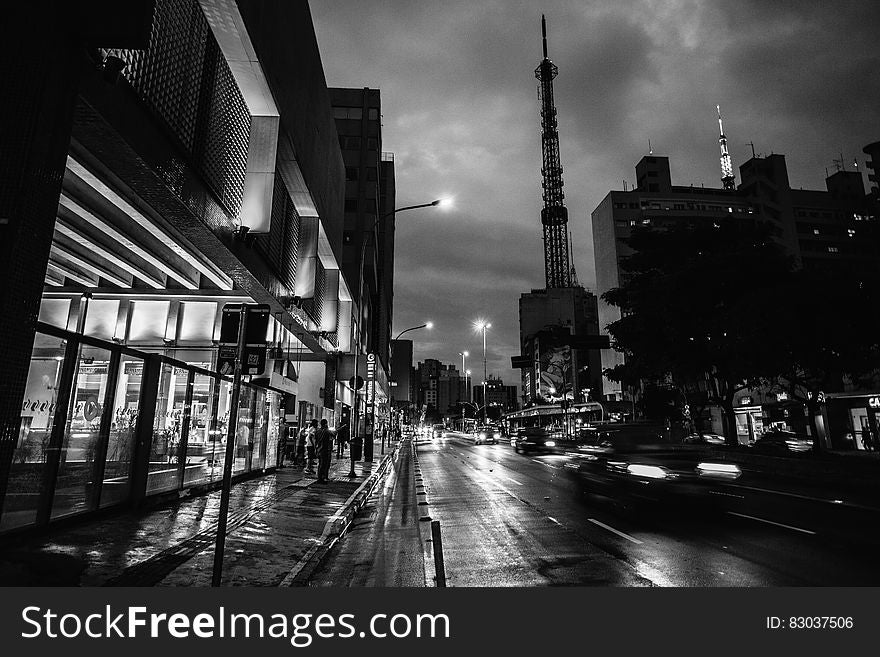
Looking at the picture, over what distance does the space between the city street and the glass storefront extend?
3.72 metres

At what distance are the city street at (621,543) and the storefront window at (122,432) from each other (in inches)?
188

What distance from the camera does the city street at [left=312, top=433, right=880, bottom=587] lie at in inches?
243

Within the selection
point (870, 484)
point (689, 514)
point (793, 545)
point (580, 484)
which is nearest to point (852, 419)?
point (870, 484)

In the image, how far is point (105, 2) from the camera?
6.52 meters

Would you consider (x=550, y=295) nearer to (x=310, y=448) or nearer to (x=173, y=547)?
(x=310, y=448)

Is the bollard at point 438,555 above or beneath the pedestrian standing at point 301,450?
beneath

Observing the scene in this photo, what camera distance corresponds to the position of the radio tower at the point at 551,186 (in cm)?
13425

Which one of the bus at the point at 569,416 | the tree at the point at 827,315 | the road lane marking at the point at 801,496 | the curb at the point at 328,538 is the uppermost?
the tree at the point at 827,315

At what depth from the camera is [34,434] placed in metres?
7.60

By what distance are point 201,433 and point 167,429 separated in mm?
1910

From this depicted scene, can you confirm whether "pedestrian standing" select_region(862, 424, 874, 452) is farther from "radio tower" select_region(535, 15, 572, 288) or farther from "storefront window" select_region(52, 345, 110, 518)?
"radio tower" select_region(535, 15, 572, 288)

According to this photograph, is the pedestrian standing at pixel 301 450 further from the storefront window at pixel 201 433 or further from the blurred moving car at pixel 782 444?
the blurred moving car at pixel 782 444

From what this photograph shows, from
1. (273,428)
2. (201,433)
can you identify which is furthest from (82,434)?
(273,428)

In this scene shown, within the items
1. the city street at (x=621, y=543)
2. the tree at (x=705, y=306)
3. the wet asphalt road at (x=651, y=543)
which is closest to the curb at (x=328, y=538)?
the city street at (x=621, y=543)
